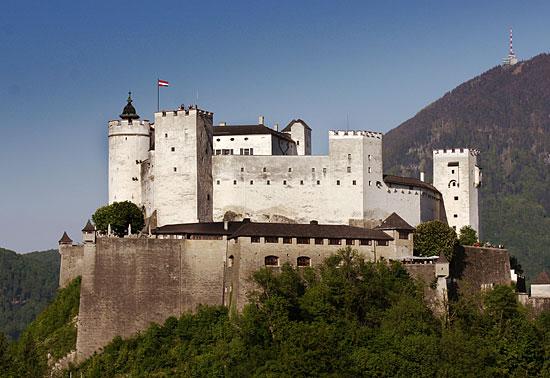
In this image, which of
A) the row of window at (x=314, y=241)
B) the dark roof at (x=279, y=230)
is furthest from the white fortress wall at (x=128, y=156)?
the row of window at (x=314, y=241)

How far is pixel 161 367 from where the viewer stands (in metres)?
65.4

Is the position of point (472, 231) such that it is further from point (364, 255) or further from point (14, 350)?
point (14, 350)

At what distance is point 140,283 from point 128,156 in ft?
48.6

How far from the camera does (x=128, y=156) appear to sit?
80.4 metres

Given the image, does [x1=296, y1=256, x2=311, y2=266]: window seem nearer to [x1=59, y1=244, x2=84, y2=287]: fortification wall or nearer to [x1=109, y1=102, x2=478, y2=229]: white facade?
[x1=109, y1=102, x2=478, y2=229]: white facade

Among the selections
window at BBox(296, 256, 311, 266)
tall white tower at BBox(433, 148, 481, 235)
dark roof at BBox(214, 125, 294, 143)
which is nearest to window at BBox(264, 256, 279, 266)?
window at BBox(296, 256, 311, 266)

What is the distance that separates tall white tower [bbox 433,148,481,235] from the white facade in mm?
6973

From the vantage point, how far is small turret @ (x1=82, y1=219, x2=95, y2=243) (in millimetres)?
68625

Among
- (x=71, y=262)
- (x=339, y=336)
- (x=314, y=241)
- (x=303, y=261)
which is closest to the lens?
(x=339, y=336)

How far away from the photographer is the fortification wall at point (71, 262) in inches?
2916

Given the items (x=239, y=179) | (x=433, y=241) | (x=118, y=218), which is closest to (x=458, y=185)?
(x=433, y=241)

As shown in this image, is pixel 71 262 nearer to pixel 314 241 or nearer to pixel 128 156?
pixel 128 156

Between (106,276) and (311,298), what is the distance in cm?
1177

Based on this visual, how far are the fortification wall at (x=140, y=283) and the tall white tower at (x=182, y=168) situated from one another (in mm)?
7999
